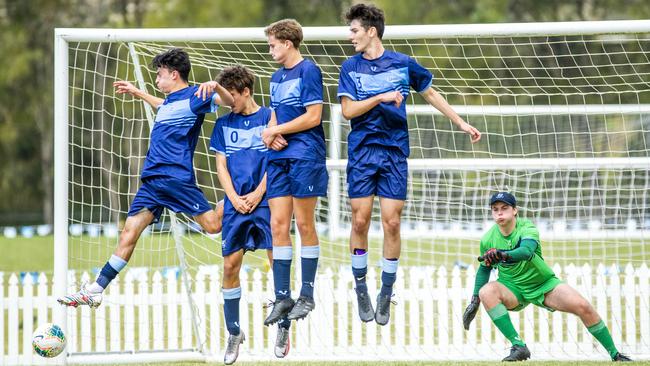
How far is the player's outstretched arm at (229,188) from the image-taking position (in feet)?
27.0

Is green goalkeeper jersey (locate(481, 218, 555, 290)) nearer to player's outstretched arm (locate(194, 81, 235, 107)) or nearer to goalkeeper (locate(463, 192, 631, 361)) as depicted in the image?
goalkeeper (locate(463, 192, 631, 361))

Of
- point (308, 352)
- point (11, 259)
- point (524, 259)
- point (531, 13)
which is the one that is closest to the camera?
point (524, 259)

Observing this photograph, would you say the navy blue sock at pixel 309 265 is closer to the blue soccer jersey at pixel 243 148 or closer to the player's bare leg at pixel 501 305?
the blue soccer jersey at pixel 243 148

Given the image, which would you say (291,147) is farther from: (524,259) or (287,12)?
(287,12)

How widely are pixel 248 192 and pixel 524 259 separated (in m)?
2.40

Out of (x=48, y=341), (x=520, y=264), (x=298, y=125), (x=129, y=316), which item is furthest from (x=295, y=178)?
(x=129, y=316)

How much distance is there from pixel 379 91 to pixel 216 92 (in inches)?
51.9

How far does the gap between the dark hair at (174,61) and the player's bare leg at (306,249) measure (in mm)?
1636

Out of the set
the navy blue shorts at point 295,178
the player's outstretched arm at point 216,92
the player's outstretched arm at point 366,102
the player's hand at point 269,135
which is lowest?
the navy blue shorts at point 295,178

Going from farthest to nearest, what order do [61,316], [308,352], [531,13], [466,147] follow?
1. [531,13]
2. [466,147]
3. [308,352]
4. [61,316]

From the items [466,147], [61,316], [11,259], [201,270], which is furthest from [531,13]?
[61,316]

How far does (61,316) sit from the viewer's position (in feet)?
31.8

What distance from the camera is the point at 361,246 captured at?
8.02 m

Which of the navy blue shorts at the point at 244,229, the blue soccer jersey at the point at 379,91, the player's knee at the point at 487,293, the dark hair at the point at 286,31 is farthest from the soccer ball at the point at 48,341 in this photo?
the player's knee at the point at 487,293
